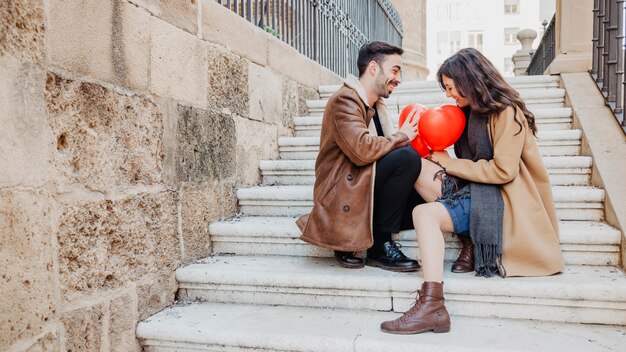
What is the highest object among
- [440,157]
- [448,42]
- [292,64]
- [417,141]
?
[448,42]

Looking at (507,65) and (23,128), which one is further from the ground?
(507,65)

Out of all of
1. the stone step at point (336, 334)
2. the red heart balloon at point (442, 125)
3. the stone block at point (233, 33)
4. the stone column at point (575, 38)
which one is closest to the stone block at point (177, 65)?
the stone block at point (233, 33)

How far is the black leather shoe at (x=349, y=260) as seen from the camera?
284cm

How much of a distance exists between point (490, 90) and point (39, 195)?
2.23m

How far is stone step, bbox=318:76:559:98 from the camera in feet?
16.4

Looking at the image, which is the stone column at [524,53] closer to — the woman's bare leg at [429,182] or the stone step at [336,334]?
the woman's bare leg at [429,182]

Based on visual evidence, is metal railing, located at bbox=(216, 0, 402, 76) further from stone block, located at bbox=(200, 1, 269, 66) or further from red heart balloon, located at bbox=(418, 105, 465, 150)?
red heart balloon, located at bbox=(418, 105, 465, 150)

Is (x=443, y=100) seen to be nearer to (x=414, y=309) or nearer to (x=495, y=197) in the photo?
(x=495, y=197)

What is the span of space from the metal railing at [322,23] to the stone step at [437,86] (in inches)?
18.8

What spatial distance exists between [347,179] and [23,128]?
1628mm

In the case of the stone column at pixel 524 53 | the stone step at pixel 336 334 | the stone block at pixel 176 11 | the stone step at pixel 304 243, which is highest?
the stone column at pixel 524 53

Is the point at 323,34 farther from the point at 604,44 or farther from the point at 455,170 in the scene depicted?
the point at 455,170

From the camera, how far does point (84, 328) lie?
2121 millimetres

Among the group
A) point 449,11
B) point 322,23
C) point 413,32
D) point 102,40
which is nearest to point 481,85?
point 102,40
